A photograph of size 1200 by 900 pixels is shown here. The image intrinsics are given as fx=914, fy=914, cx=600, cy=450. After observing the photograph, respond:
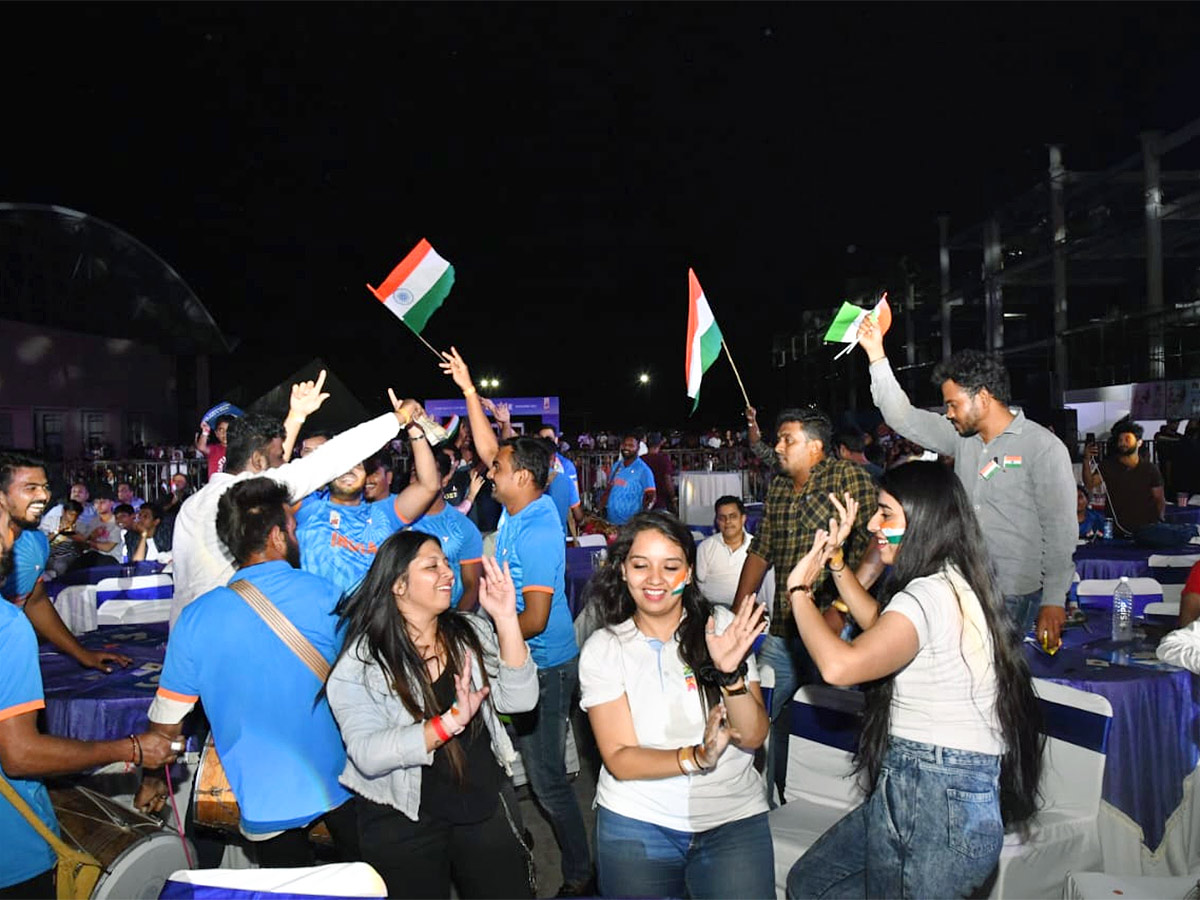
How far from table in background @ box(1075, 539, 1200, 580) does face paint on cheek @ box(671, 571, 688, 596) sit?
572 cm

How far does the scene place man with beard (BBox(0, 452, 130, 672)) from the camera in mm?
3777

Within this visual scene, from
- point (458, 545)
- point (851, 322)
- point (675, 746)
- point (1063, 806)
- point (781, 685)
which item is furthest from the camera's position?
point (851, 322)

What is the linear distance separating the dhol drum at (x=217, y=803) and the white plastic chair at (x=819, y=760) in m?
1.97

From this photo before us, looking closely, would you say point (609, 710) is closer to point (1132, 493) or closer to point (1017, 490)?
point (1017, 490)

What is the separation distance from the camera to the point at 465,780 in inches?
109

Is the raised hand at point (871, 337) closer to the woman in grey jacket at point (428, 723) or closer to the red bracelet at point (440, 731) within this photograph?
the woman in grey jacket at point (428, 723)

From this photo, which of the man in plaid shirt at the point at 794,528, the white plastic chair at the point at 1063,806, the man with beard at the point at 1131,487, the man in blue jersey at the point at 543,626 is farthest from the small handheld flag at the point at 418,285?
the man with beard at the point at 1131,487

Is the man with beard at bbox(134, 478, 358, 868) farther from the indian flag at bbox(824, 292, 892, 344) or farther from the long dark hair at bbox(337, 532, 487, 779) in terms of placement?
the indian flag at bbox(824, 292, 892, 344)

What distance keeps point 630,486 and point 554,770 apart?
6164 millimetres

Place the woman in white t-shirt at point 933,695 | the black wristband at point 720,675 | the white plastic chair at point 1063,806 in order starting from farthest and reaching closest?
the white plastic chair at point 1063,806 → the black wristband at point 720,675 → the woman in white t-shirt at point 933,695

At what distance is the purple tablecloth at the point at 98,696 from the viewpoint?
404cm

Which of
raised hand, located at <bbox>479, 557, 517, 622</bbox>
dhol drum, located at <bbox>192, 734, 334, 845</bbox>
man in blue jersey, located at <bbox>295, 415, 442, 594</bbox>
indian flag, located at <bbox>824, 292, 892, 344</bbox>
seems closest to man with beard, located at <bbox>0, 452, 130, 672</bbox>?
man in blue jersey, located at <bbox>295, 415, 442, 594</bbox>

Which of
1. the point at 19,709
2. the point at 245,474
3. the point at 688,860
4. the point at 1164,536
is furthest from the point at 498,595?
the point at 1164,536

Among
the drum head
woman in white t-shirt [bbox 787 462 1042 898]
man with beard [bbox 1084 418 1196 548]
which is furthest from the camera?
man with beard [bbox 1084 418 1196 548]
